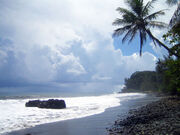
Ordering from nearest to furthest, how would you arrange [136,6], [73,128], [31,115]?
[73,128], [31,115], [136,6]

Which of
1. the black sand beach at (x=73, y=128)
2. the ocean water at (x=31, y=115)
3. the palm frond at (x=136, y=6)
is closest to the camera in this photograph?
the black sand beach at (x=73, y=128)

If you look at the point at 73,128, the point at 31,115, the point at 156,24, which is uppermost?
the point at 156,24

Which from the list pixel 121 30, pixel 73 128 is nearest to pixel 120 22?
pixel 121 30

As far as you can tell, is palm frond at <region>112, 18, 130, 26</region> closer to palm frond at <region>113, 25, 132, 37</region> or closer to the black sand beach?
palm frond at <region>113, 25, 132, 37</region>

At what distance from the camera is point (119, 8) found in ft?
43.8

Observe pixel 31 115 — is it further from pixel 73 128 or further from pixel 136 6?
pixel 136 6

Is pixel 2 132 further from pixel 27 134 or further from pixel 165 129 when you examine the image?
pixel 165 129

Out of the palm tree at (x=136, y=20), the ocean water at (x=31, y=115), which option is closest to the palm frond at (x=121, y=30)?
the palm tree at (x=136, y=20)

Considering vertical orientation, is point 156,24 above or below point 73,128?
above

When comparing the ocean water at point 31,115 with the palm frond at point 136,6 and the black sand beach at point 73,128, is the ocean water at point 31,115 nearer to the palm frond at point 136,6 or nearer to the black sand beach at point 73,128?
the black sand beach at point 73,128

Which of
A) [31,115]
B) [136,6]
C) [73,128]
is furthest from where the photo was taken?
[136,6]

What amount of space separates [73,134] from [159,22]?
31.4ft

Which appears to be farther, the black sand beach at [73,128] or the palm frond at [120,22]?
the palm frond at [120,22]

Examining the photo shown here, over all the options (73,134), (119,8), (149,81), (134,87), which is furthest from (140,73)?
(73,134)
